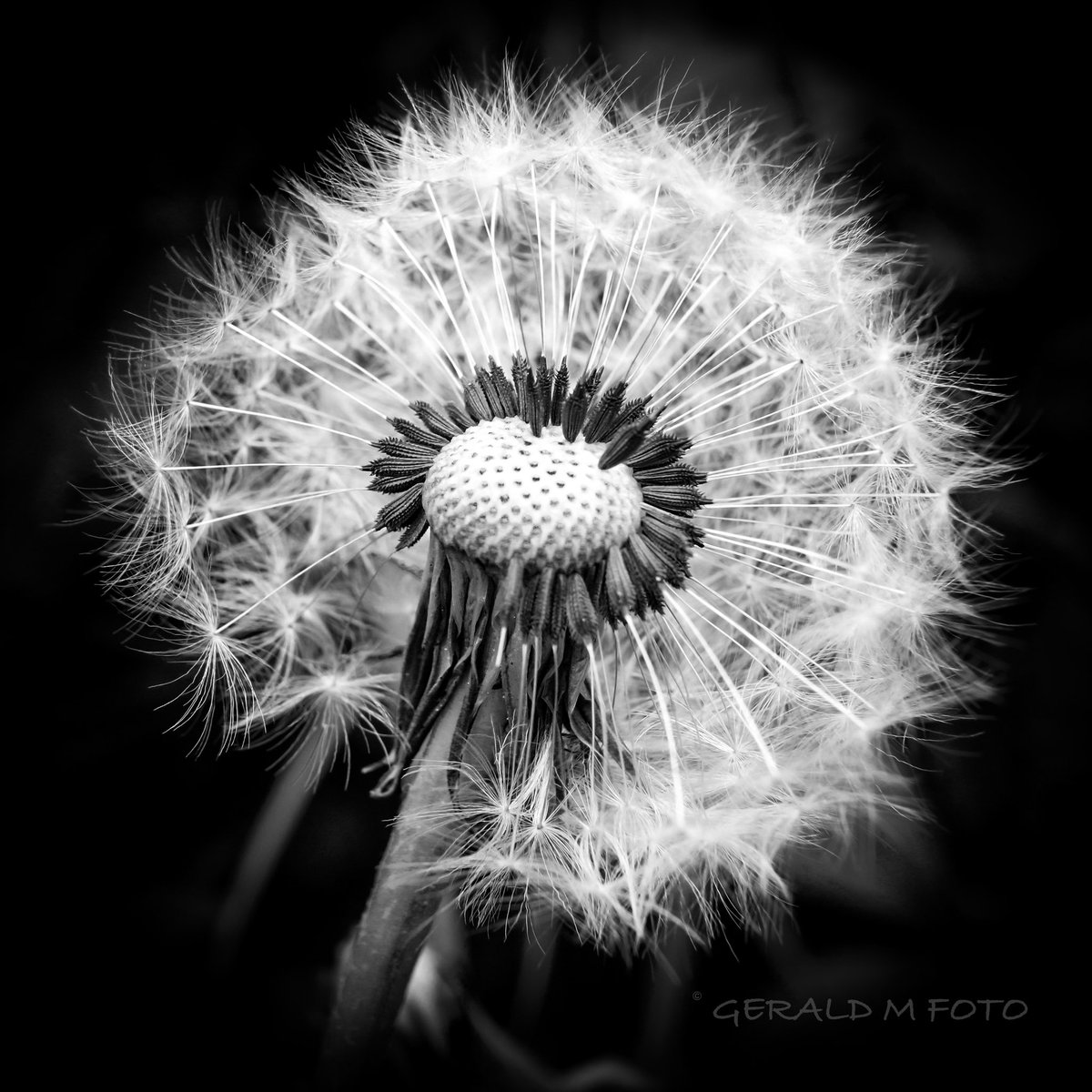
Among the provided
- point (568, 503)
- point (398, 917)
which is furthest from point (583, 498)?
point (398, 917)

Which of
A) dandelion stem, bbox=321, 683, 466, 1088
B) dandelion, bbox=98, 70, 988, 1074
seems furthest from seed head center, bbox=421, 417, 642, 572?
dandelion stem, bbox=321, 683, 466, 1088

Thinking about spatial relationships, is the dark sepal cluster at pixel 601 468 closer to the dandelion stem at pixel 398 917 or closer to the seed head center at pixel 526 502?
the seed head center at pixel 526 502

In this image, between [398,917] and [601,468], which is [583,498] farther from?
[398,917]

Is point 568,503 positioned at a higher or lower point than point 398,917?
higher

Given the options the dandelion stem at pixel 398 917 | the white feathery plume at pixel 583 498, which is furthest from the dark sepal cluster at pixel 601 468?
the dandelion stem at pixel 398 917
